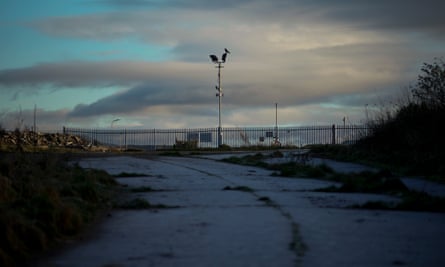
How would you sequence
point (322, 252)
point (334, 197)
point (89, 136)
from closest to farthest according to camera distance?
point (322, 252) → point (334, 197) → point (89, 136)

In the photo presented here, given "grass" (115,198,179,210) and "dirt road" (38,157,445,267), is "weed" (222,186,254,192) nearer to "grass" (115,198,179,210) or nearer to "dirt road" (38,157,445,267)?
"dirt road" (38,157,445,267)

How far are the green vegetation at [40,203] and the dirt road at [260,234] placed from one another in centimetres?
39

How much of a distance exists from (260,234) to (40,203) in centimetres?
303

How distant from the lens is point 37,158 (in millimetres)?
14188

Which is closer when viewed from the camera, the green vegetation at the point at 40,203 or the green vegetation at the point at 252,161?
the green vegetation at the point at 40,203

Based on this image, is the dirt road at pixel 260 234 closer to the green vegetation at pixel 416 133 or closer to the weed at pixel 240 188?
the weed at pixel 240 188

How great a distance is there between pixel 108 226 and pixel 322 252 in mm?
3521

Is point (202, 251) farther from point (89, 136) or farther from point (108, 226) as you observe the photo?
point (89, 136)

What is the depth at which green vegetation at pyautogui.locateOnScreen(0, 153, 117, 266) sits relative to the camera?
739cm

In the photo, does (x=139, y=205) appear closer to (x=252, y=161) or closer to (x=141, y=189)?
(x=141, y=189)

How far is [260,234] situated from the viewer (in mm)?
8406

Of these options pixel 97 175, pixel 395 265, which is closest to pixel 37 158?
pixel 97 175

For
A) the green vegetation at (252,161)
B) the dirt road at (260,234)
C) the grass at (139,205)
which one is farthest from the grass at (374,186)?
the grass at (139,205)

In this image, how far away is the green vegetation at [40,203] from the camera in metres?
7.39
